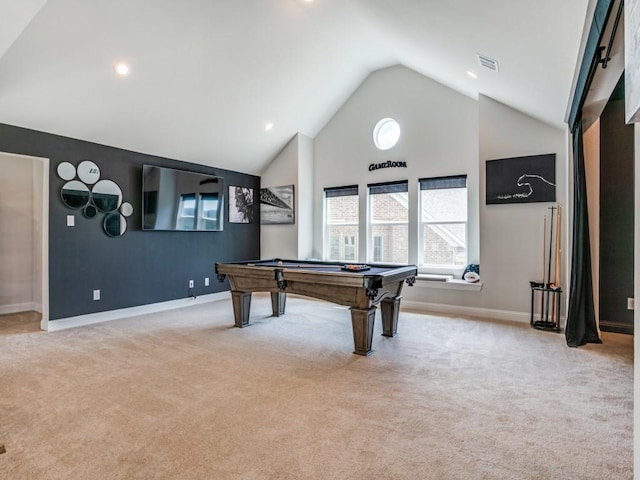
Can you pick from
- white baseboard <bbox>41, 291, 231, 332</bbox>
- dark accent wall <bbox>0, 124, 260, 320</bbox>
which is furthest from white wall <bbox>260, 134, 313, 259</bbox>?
white baseboard <bbox>41, 291, 231, 332</bbox>

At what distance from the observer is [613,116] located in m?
4.36

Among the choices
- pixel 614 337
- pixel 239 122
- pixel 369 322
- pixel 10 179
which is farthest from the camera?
pixel 239 122

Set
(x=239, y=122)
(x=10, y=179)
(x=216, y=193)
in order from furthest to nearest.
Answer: (x=216, y=193) → (x=239, y=122) → (x=10, y=179)

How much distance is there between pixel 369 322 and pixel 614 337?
290cm

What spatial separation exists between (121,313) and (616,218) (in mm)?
6495

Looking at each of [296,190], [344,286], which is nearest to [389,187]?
[296,190]

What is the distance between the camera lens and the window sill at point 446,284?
520 centimetres

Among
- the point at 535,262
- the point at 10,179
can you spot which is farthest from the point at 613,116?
the point at 10,179

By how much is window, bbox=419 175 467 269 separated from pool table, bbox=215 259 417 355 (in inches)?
71.9

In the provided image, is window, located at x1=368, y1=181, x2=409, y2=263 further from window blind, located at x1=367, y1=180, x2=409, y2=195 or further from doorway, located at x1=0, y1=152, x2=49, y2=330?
doorway, located at x1=0, y1=152, x2=49, y2=330

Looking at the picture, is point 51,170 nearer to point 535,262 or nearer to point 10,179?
point 10,179

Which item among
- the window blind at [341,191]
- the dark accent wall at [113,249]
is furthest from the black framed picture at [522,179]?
the dark accent wall at [113,249]

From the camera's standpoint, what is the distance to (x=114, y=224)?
17.1 feet

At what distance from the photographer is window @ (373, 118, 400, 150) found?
625 cm
